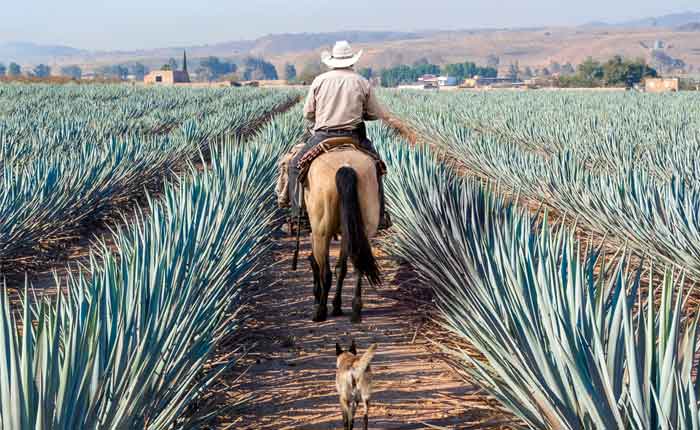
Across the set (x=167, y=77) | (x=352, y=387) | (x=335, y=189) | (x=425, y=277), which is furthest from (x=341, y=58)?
(x=167, y=77)

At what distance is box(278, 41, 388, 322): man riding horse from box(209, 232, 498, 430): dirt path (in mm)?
268

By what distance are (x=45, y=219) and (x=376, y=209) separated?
3.66 metres

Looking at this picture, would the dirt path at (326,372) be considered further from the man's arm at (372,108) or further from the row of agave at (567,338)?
the man's arm at (372,108)

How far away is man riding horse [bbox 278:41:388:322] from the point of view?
16.8 feet

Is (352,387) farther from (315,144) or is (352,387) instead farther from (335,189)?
(315,144)

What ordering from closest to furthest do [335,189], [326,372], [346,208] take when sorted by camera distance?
[326,372], [346,208], [335,189]

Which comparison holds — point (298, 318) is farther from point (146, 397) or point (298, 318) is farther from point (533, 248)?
point (146, 397)

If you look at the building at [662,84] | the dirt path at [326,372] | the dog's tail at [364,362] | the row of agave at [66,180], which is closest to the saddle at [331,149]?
the dirt path at [326,372]

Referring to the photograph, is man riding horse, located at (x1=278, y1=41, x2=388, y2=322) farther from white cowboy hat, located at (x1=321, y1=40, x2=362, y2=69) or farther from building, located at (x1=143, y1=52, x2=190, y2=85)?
building, located at (x1=143, y1=52, x2=190, y2=85)

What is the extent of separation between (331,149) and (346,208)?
48 centimetres

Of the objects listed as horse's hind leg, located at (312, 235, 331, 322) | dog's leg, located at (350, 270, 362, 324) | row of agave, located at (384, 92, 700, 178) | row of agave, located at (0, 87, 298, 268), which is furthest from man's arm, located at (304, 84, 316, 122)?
row of agave, located at (384, 92, 700, 178)

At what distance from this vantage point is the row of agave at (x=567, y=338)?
2.42 meters

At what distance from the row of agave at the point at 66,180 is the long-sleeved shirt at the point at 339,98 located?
2.11m

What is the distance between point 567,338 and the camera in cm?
294
